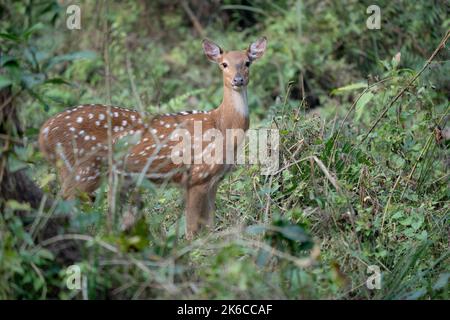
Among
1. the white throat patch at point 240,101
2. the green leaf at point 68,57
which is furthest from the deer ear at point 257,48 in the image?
the green leaf at point 68,57

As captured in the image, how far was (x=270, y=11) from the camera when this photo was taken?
1115cm

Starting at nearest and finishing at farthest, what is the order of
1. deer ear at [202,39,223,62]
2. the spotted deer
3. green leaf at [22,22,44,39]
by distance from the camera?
green leaf at [22,22,44,39], the spotted deer, deer ear at [202,39,223,62]

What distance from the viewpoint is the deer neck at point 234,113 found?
269 inches

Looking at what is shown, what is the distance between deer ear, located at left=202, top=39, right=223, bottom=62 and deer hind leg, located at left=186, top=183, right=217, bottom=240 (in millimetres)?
1166

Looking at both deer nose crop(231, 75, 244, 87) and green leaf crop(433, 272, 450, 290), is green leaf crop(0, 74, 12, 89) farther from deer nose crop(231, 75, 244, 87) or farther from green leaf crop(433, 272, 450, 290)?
deer nose crop(231, 75, 244, 87)

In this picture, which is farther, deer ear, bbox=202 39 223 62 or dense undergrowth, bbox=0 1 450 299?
deer ear, bbox=202 39 223 62

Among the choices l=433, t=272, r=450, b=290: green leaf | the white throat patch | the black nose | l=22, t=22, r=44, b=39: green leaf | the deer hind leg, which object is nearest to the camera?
l=22, t=22, r=44, b=39: green leaf

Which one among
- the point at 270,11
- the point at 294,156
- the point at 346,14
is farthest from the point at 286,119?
the point at 270,11

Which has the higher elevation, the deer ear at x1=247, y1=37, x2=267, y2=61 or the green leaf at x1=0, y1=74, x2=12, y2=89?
the deer ear at x1=247, y1=37, x2=267, y2=61

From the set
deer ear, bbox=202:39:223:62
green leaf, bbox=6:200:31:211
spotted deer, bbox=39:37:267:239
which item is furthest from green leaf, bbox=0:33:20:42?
deer ear, bbox=202:39:223:62

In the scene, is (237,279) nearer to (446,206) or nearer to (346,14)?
(446,206)

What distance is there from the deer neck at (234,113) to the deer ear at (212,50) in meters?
0.40

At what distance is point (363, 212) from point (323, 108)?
404 cm

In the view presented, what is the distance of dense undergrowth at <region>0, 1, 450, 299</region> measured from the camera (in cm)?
442
